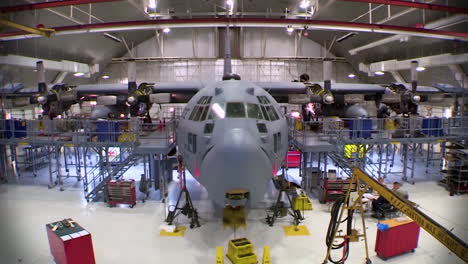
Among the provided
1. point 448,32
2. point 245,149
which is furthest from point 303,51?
→ point 245,149

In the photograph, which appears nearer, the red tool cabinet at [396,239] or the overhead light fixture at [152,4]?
the red tool cabinet at [396,239]

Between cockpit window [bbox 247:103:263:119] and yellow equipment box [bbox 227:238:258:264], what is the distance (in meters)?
3.44

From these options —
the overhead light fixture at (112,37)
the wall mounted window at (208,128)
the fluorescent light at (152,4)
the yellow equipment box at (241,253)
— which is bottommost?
the yellow equipment box at (241,253)

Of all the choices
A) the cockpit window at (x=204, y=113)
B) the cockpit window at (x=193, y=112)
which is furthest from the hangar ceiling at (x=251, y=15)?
the cockpit window at (x=204, y=113)

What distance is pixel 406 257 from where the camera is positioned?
8.83 m

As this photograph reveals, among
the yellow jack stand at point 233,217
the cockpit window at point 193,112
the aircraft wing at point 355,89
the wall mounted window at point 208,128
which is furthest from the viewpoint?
the aircraft wing at point 355,89

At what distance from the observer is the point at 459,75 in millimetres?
18312

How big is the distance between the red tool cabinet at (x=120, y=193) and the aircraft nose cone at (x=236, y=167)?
6.80 metres

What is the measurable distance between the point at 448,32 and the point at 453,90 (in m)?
5.28

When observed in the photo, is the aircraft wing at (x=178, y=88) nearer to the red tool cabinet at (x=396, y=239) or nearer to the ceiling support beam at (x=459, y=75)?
the red tool cabinet at (x=396, y=239)

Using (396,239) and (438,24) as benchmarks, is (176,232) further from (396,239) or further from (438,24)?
(438,24)

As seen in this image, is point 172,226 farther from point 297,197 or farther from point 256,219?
point 297,197

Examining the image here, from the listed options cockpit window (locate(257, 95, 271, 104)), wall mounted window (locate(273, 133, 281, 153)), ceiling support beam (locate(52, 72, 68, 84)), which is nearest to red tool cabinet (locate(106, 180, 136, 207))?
cockpit window (locate(257, 95, 271, 104))

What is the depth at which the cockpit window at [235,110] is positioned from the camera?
8.36 m
